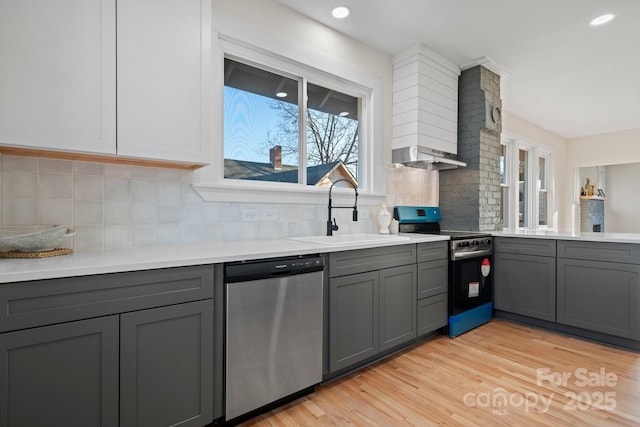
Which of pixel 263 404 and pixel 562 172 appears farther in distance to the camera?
pixel 562 172

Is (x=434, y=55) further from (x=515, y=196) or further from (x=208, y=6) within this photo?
(x=515, y=196)

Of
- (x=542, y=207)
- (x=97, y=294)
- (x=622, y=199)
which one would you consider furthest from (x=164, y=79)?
(x=622, y=199)

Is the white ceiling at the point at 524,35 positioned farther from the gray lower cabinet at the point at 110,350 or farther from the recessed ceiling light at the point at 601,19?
the gray lower cabinet at the point at 110,350

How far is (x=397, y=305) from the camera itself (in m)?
2.46

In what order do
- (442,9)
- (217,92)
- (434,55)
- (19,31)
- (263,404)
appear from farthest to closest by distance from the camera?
(434,55)
(442,9)
(217,92)
(263,404)
(19,31)

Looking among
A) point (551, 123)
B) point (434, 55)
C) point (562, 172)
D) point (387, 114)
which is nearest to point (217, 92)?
point (387, 114)

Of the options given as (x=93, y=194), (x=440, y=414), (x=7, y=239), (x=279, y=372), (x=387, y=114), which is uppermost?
(x=387, y=114)

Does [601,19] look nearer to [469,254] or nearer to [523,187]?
[469,254]

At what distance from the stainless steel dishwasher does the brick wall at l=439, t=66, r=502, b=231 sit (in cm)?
241

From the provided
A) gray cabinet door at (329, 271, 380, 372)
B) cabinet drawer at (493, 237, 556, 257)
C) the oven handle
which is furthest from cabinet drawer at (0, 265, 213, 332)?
cabinet drawer at (493, 237, 556, 257)

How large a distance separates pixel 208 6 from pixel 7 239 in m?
1.53

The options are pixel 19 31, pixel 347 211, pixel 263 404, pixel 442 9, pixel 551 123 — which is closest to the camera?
pixel 19 31

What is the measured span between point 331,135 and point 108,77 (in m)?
1.90

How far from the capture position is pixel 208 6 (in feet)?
5.97
